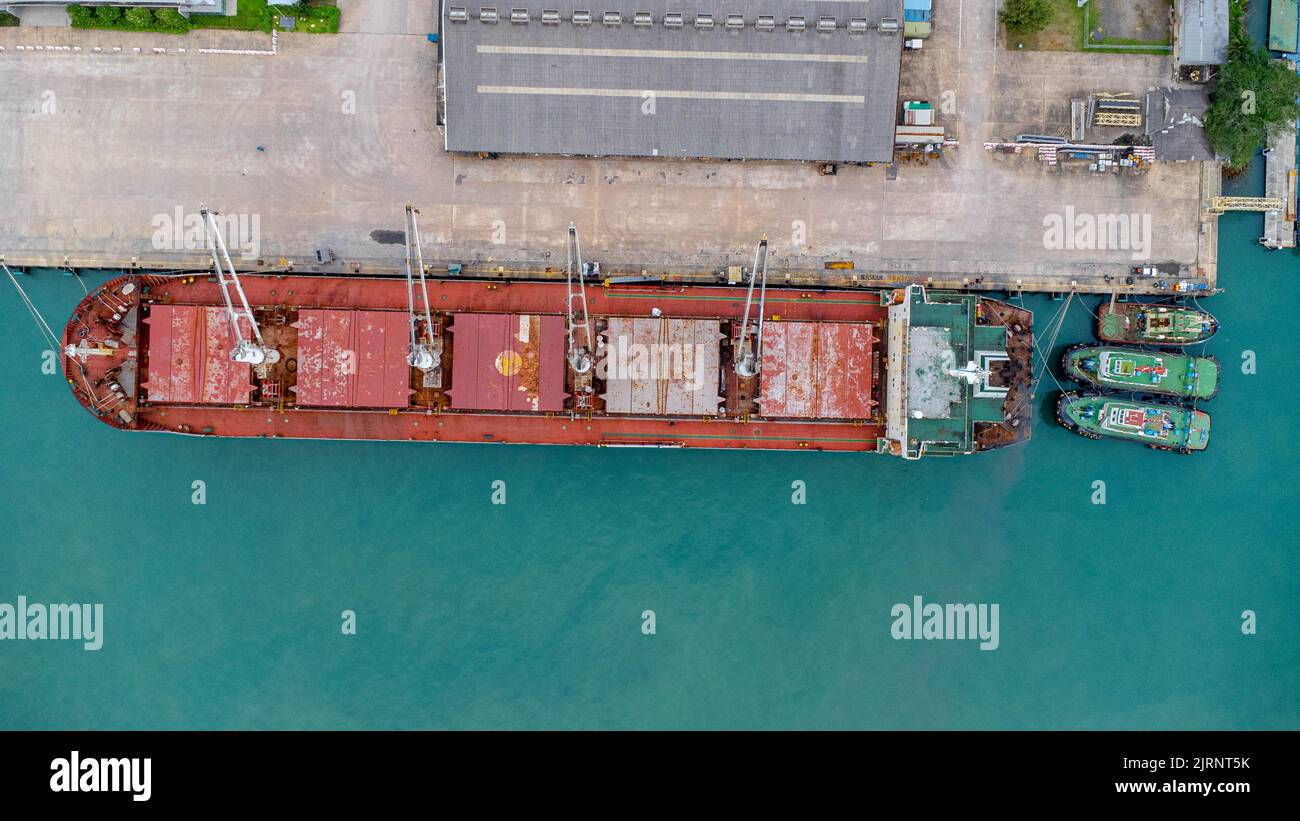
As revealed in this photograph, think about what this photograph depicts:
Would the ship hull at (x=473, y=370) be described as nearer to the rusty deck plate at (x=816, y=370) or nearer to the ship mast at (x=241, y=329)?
the rusty deck plate at (x=816, y=370)

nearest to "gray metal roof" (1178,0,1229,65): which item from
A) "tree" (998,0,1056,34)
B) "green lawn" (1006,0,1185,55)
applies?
"green lawn" (1006,0,1185,55)

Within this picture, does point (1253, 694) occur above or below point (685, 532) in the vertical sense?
below

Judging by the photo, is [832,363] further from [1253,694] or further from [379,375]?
[1253,694]

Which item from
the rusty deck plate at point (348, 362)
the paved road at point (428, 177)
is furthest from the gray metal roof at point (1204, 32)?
the rusty deck plate at point (348, 362)

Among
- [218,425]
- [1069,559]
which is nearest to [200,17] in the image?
[218,425]

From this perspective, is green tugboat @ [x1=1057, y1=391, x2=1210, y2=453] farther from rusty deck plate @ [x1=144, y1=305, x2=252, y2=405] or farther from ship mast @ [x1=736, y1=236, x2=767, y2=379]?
rusty deck plate @ [x1=144, y1=305, x2=252, y2=405]

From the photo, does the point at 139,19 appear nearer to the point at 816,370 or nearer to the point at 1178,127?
the point at 816,370

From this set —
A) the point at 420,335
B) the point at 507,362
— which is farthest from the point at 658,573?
the point at 420,335

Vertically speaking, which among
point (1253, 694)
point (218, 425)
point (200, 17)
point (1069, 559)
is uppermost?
point (200, 17)
